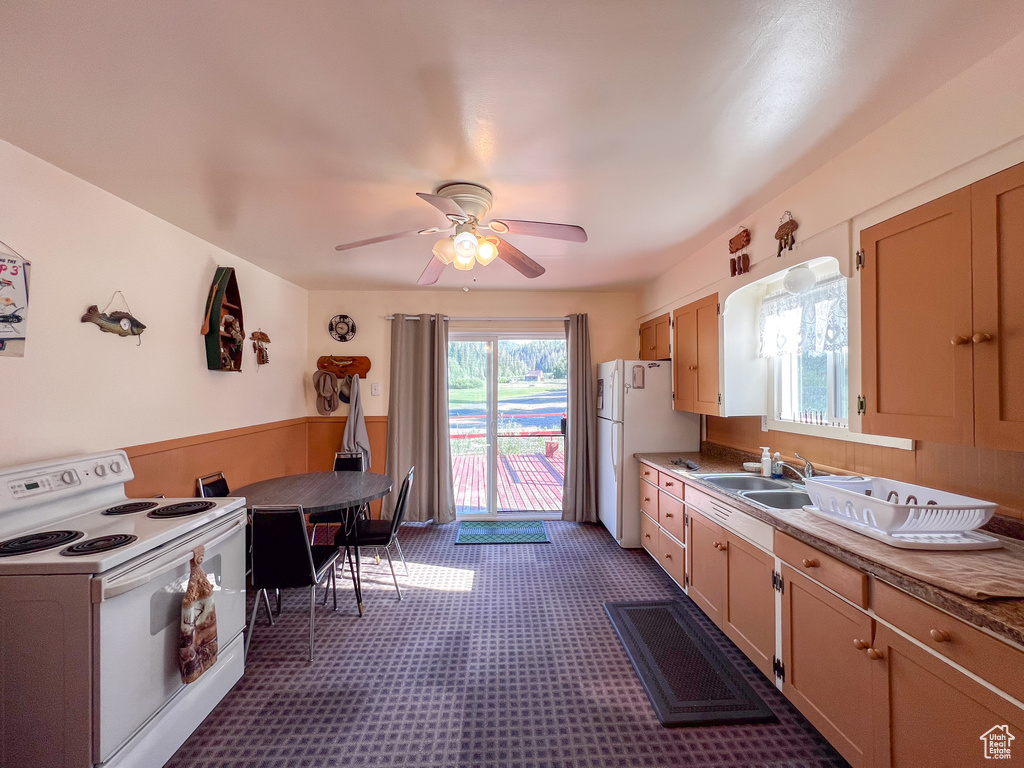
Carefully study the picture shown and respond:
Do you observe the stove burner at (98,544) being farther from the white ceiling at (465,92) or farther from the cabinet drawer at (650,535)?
the cabinet drawer at (650,535)

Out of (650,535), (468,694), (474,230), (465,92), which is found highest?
(465,92)

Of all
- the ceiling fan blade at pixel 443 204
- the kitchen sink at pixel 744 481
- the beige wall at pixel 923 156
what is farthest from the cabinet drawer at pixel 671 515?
the ceiling fan blade at pixel 443 204

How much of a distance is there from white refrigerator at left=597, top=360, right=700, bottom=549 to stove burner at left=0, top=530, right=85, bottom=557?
11.3 ft

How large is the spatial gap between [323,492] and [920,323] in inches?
123

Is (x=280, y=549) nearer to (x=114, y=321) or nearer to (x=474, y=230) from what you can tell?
(x=114, y=321)

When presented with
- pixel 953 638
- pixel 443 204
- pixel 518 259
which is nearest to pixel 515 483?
pixel 518 259

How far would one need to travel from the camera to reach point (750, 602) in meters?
2.17

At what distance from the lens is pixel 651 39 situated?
1.28 metres

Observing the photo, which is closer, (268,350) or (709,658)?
(709,658)

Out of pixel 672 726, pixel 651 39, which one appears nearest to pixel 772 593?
pixel 672 726

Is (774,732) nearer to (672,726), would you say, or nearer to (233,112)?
(672,726)

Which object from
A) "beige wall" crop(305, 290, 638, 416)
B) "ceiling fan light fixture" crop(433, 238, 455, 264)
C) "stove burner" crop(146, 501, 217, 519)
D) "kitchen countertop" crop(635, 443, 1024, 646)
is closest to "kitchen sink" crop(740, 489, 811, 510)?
"kitchen countertop" crop(635, 443, 1024, 646)

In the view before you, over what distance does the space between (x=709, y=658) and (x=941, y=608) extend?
145 cm

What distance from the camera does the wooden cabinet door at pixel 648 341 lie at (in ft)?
14.4
